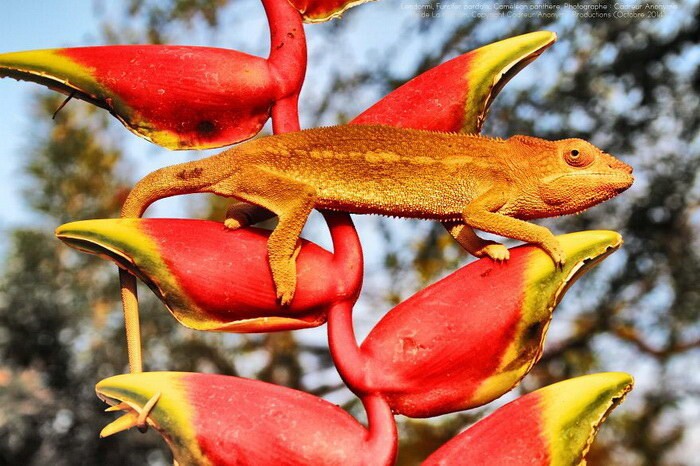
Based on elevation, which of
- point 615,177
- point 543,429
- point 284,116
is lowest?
point 543,429

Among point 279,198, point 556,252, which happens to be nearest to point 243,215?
point 279,198

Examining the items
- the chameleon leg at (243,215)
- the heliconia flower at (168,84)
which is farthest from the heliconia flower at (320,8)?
the chameleon leg at (243,215)

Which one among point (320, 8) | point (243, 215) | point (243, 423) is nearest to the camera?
point (243, 423)

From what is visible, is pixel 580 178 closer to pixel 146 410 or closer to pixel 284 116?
pixel 284 116

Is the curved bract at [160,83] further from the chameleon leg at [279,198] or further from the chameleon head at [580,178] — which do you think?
the chameleon head at [580,178]

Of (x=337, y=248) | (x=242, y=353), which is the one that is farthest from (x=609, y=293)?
(x=337, y=248)

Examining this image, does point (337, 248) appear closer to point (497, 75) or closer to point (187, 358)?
point (497, 75)

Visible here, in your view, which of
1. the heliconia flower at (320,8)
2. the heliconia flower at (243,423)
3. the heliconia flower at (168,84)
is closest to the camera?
the heliconia flower at (243,423)
